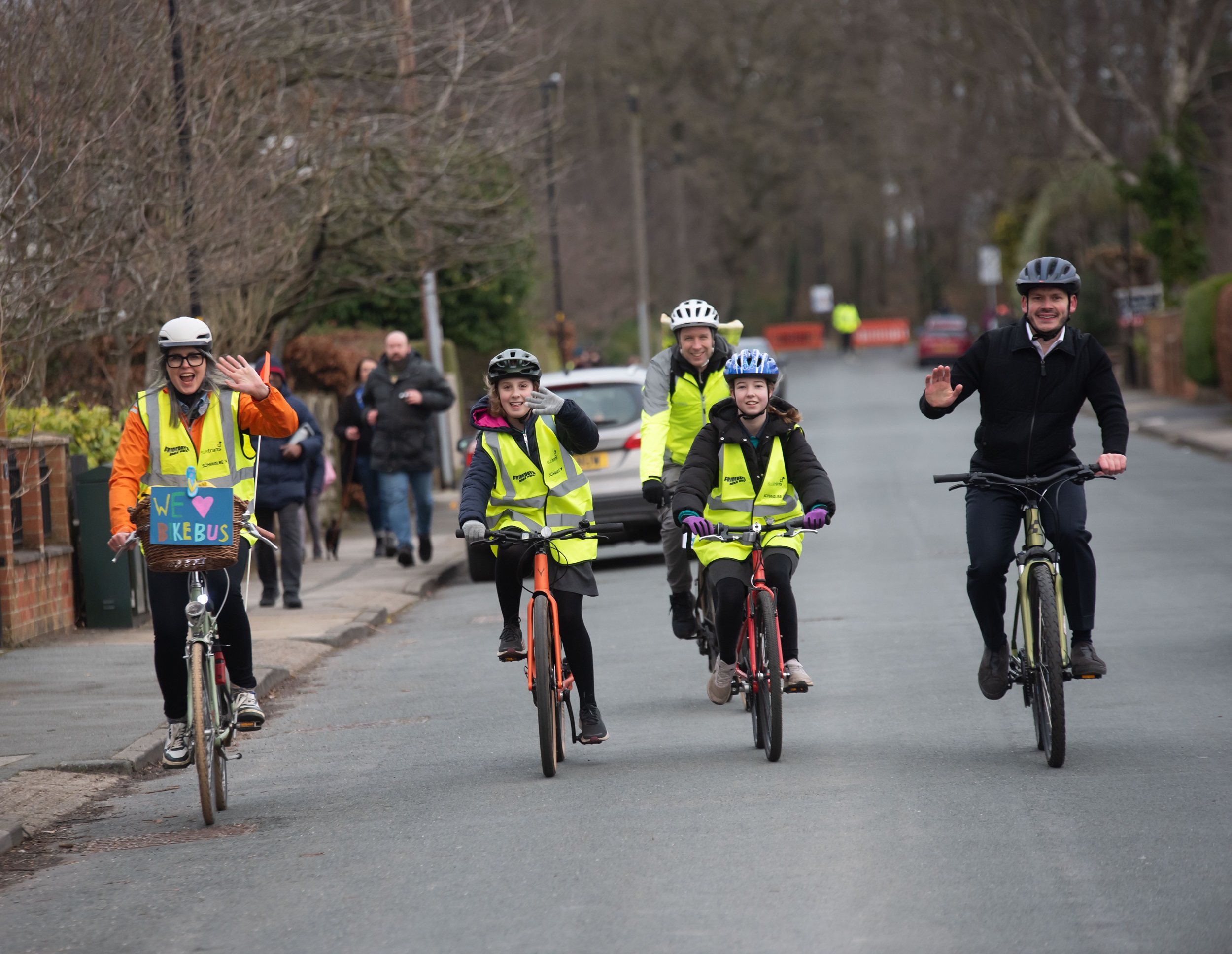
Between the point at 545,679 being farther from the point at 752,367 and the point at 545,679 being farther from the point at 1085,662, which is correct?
→ the point at 1085,662

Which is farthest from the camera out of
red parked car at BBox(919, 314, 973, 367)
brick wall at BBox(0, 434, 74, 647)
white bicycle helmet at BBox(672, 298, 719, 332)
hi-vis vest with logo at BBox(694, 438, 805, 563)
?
red parked car at BBox(919, 314, 973, 367)

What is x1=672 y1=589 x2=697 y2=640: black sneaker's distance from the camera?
9.53 meters

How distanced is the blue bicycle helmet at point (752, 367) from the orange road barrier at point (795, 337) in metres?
71.6

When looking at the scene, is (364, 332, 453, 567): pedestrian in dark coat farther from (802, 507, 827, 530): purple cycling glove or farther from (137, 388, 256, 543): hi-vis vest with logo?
(802, 507, 827, 530): purple cycling glove

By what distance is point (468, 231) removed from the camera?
68.3 feet

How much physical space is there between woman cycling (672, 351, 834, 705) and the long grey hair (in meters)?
1.96

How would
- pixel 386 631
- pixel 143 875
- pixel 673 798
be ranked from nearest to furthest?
pixel 143 875 < pixel 673 798 < pixel 386 631

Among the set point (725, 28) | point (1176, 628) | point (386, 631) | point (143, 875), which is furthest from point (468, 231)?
point (725, 28)

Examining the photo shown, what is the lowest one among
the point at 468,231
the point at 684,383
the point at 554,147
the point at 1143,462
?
the point at 1143,462

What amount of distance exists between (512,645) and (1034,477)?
231 cm

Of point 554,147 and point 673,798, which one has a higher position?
point 554,147

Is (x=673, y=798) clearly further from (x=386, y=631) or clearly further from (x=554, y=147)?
(x=554, y=147)

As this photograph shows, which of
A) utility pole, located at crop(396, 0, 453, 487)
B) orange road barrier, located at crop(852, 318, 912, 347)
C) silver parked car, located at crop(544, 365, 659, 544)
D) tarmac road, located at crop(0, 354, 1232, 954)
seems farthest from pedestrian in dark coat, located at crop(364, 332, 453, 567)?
orange road barrier, located at crop(852, 318, 912, 347)

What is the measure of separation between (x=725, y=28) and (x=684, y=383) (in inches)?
2260
